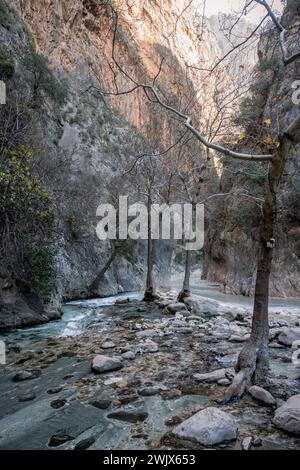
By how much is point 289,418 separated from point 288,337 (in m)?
4.17

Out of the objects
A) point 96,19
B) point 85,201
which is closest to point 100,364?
point 85,201

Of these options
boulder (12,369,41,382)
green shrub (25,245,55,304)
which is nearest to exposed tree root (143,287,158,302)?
green shrub (25,245,55,304)

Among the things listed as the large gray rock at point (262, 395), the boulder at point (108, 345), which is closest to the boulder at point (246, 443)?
the large gray rock at point (262, 395)

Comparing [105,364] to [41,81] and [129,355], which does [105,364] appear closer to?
[129,355]

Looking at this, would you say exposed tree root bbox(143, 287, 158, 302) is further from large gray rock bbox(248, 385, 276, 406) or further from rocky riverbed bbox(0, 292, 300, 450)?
large gray rock bbox(248, 385, 276, 406)

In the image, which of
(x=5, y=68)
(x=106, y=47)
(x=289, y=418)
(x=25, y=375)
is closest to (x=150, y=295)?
(x=25, y=375)

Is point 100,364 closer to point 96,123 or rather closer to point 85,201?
point 85,201

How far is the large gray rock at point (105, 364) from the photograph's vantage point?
548cm

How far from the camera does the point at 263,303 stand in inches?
185

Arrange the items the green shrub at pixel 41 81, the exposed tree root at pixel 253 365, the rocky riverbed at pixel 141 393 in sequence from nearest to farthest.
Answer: the rocky riverbed at pixel 141 393
the exposed tree root at pixel 253 365
the green shrub at pixel 41 81

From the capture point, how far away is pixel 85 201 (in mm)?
17156

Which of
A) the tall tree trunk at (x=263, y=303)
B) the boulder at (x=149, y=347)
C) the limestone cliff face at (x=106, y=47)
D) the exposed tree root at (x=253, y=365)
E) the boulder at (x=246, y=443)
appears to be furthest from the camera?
the limestone cliff face at (x=106, y=47)

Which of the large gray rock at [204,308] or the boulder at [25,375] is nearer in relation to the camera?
the boulder at [25,375]

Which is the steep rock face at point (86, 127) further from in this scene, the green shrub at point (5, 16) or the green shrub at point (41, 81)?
the green shrub at point (41, 81)
